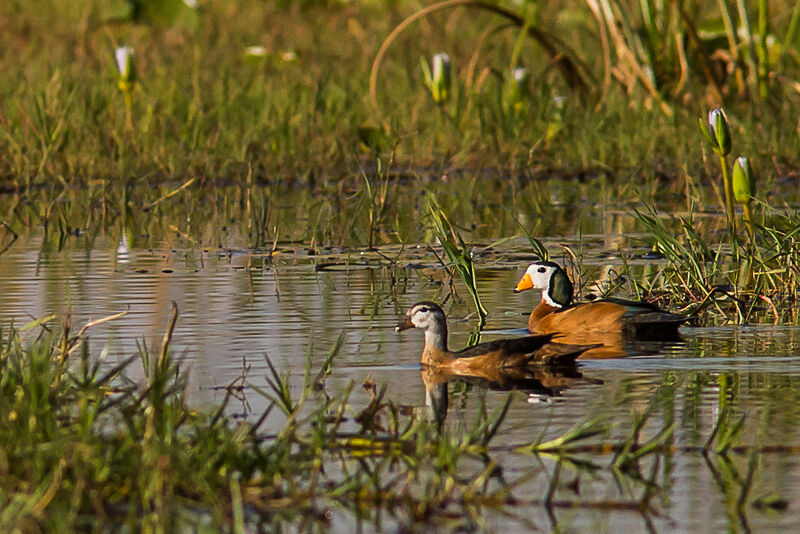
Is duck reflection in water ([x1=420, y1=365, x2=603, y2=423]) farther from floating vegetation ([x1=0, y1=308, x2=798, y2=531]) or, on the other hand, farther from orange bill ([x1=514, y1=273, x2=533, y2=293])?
orange bill ([x1=514, y1=273, x2=533, y2=293])

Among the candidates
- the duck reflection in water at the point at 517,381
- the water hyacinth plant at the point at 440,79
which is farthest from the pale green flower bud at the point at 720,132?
the water hyacinth plant at the point at 440,79

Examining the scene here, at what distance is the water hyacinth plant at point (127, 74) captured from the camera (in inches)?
547

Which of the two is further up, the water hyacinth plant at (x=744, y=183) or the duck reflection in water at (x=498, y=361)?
the water hyacinth plant at (x=744, y=183)

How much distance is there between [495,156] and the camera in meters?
13.8

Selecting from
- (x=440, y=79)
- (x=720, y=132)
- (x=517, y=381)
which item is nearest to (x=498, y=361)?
(x=517, y=381)

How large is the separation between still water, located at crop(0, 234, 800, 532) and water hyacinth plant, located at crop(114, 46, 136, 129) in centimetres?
319

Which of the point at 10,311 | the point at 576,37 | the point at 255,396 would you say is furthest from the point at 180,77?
the point at 255,396

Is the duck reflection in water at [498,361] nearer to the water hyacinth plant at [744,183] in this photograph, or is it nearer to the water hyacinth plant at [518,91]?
the water hyacinth plant at [744,183]

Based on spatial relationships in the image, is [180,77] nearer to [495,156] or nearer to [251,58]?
[251,58]

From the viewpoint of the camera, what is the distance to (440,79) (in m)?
14.0

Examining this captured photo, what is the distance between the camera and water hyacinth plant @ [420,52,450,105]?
13961 mm

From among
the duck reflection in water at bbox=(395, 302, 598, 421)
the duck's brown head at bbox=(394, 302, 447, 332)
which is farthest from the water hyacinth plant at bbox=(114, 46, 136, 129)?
the duck reflection in water at bbox=(395, 302, 598, 421)

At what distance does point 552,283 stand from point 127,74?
672 cm

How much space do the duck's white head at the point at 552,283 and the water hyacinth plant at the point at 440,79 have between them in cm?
594
